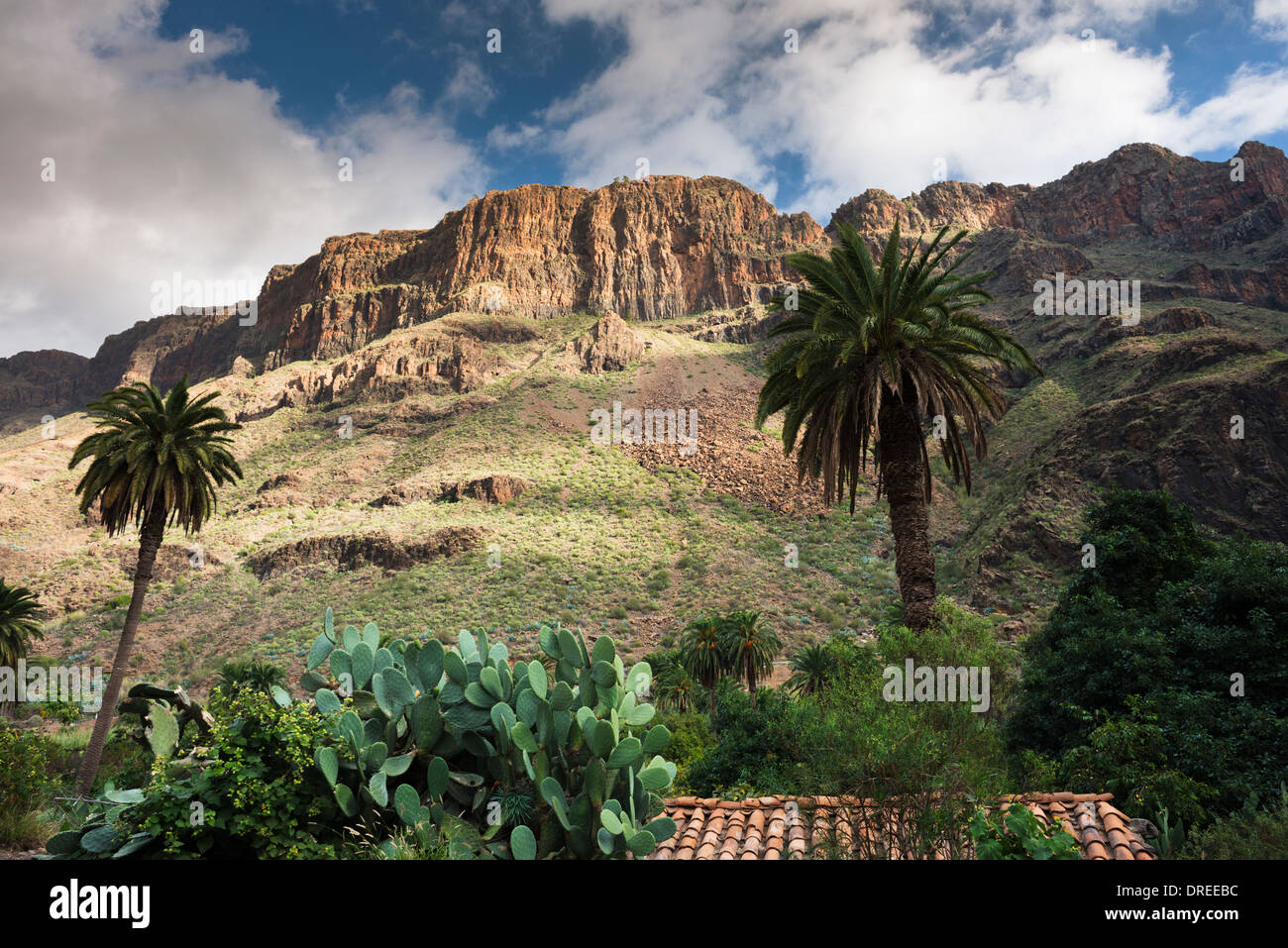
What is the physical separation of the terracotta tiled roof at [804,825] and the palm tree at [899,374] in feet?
18.9

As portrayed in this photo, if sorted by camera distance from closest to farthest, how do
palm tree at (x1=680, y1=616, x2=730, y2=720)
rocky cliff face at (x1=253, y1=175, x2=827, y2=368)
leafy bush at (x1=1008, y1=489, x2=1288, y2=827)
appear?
leafy bush at (x1=1008, y1=489, x2=1288, y2=827)
palm tree at (x1=680, y1=616, x2=730, y2=720)
rocky cliff face at (x1=253, y1=175, x2=827, y2=368)

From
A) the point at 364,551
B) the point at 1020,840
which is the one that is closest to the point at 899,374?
the point at 1020,840

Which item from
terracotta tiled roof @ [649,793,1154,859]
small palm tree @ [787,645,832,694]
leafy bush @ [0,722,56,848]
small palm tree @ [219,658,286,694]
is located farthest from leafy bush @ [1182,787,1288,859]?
small palm tree @ [219,658,286,694]

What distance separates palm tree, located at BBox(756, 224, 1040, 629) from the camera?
1388cm

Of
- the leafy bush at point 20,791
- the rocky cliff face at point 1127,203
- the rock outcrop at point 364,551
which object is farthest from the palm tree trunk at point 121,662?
the rocky cliff face at point 1127,203

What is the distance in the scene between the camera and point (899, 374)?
13453mm

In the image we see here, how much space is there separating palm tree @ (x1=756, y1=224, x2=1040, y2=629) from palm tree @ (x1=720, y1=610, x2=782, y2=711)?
19057mm

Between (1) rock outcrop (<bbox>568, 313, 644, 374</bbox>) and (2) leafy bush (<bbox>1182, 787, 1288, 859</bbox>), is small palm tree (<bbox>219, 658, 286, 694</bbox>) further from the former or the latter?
(1) rock outcrop (<bbox>568, 313, 644, 374</bbox>)

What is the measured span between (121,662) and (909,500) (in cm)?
2250

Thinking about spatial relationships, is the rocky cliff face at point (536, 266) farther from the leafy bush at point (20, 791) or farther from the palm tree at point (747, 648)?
the leafy bush at point (20, 791)

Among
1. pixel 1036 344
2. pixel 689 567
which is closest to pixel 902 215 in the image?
pixel 1036 344

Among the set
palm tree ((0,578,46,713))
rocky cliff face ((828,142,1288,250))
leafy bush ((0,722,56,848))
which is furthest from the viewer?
rocky cliff face ((828,142,1288,250))

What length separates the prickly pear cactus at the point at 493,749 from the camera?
5.27 meters

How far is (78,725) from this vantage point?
123 ft
